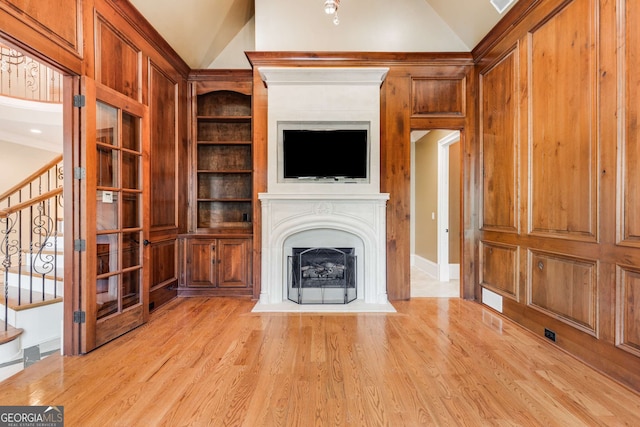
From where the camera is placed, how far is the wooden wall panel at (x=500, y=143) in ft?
10.7

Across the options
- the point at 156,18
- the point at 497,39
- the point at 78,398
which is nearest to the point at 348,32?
the point at 497,39

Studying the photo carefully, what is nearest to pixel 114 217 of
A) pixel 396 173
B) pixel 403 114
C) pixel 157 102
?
pixel 157 102

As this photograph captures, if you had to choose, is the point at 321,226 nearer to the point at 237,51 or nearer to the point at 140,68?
the point at 140,68

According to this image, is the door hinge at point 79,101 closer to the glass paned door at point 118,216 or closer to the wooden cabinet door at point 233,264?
the glass paned door at point 118,216

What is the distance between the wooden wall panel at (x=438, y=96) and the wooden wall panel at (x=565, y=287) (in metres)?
2.07

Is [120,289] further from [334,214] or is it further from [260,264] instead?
[334,214]

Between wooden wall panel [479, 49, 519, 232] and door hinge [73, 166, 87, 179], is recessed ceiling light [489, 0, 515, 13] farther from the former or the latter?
door hinge [73, 166, 87, 179]

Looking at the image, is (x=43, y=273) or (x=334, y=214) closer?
(x=43, y=273)

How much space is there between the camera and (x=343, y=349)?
2.62m

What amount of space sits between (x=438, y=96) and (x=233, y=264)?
11.6 ft

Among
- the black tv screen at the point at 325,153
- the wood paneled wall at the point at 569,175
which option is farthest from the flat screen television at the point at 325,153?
the wood paneled wall at the point at 569,175

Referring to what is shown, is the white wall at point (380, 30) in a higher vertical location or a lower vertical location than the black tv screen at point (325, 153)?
higher

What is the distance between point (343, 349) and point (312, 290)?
1.38 metres

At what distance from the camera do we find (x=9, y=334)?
123 inches
